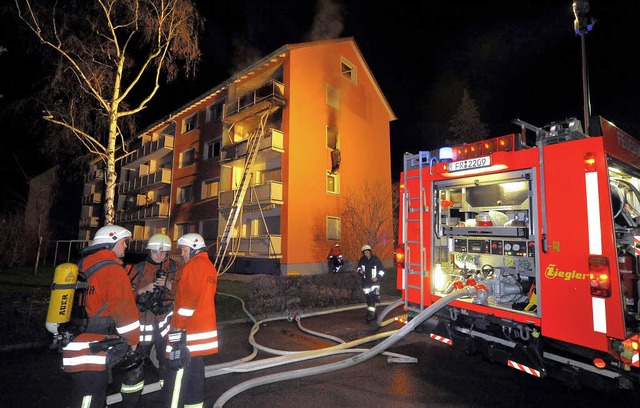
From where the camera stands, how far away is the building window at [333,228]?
1840cm

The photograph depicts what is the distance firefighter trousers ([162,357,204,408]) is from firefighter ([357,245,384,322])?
461cm

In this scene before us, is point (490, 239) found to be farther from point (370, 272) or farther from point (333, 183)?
point (333, 183)

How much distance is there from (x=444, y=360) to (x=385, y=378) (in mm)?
1132

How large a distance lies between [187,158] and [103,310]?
2389 centimetres

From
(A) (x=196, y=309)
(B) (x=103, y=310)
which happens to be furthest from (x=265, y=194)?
(B) (x=103, y=310)

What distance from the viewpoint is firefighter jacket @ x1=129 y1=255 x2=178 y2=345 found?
404 cm

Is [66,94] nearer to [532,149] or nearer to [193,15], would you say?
[193,15]

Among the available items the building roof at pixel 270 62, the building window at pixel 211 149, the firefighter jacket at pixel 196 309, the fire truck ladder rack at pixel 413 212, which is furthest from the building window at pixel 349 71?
the firefighter jacket at pixel 196 309

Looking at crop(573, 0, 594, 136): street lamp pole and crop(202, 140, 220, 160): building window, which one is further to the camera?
crop(202, 140, 220, 160): building window

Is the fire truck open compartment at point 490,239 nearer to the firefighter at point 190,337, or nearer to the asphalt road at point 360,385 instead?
the asphalt road at point 360,385

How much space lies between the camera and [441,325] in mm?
4492

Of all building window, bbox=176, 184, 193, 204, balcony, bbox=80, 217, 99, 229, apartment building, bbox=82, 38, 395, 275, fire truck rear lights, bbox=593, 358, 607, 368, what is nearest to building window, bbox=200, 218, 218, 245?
apartment building, bbox=82, 38, 395, 275

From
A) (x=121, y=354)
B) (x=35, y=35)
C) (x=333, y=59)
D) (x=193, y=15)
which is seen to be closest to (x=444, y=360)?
(x=121, y=354)

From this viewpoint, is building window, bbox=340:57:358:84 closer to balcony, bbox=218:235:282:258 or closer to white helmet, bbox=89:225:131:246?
balcony, bbox=218:235:282:258
